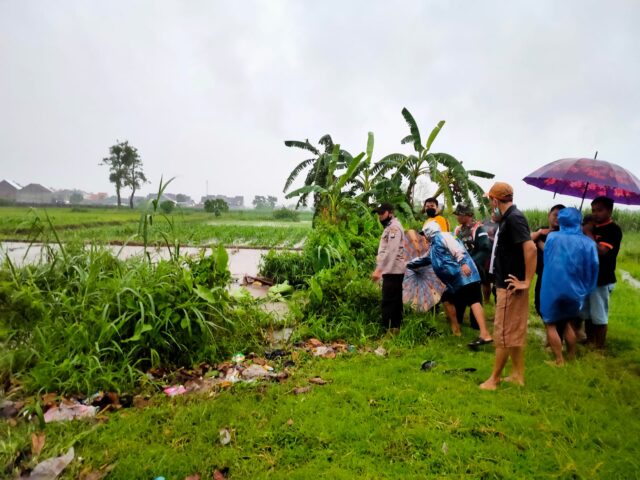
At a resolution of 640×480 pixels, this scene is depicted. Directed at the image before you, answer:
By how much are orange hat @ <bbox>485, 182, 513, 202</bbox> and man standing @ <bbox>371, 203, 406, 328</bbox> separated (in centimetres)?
118

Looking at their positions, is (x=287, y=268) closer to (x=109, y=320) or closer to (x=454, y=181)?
(x=109, y=320)

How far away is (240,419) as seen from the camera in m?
2.52

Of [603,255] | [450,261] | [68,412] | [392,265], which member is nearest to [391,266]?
[392,265]

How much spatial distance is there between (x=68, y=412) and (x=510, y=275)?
3222 millimetres

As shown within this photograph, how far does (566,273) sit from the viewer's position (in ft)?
11.0

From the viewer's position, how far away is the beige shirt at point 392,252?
3947 millimetres

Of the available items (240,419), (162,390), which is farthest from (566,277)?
(162,390)

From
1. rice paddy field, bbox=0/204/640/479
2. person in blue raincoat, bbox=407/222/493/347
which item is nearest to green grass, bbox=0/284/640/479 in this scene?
rice paddy field, bbox=0/204/640/479

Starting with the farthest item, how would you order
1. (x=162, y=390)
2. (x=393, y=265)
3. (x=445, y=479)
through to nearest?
(x=393, y=265), (x=162, y=390), (x=445, y=479)

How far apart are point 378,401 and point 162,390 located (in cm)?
166

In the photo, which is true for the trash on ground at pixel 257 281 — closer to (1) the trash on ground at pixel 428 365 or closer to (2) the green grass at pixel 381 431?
(2) the green grass at pixel 381 431

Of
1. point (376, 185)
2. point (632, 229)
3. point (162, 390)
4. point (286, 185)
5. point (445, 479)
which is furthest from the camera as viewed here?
point (632, 229)

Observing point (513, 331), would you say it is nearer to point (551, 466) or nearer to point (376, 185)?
point (551, 466)

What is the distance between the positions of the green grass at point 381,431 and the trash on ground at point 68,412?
0.11 metres
